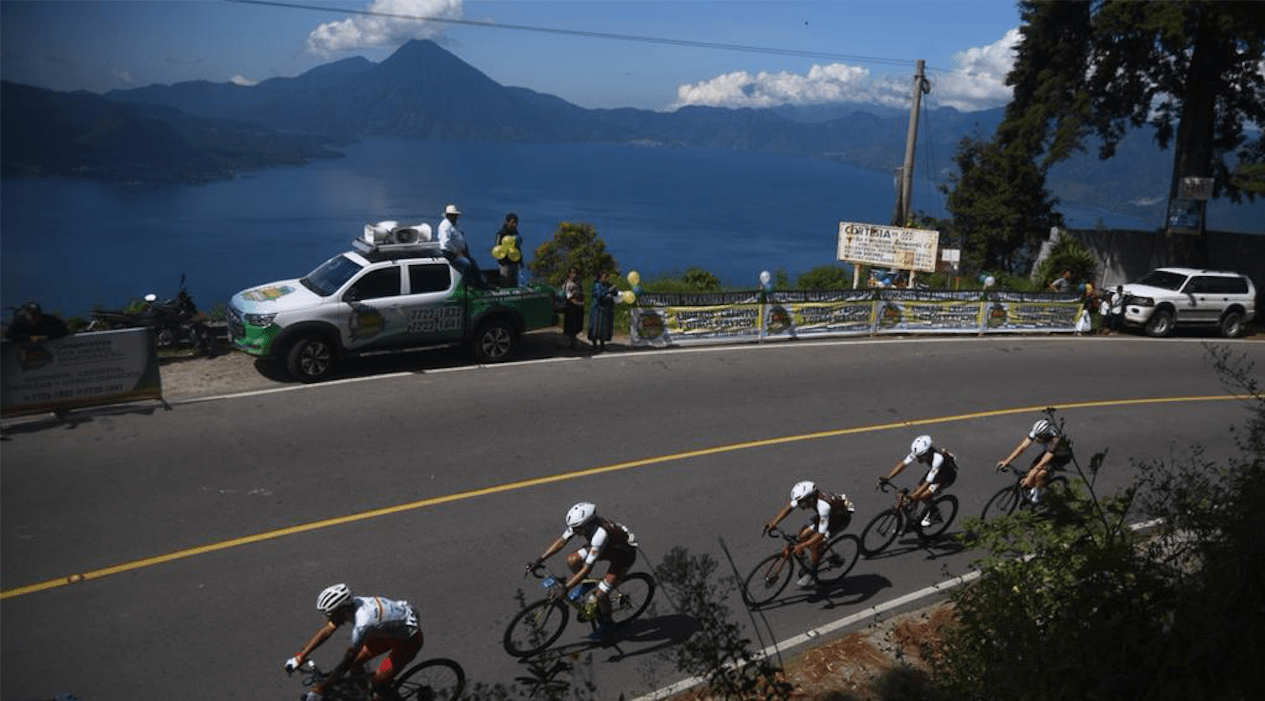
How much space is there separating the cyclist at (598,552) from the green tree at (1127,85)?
27993 millimetres

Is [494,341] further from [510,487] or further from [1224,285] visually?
[1224,285]

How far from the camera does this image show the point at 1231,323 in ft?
84.0

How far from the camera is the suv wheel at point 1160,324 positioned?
961 inches

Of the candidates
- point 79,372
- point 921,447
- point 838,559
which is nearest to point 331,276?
point 79,372

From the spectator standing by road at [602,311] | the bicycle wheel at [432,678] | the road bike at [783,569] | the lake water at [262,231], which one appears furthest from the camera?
the lake water at [262,231]

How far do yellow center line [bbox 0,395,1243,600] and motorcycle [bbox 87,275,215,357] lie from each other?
274 inches

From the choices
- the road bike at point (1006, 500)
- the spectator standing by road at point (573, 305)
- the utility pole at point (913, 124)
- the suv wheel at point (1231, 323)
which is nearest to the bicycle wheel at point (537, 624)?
the road bike at point (1006, 500)

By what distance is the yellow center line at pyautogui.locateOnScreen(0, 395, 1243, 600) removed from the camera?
860 centimetres

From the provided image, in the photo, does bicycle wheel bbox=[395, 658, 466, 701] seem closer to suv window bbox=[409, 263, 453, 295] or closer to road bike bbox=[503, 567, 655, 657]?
road bike bbox=[503, 567, 655, 657]

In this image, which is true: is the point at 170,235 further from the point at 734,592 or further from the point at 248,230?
the point at 734,592

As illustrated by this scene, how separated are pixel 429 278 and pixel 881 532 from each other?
28.4 feet

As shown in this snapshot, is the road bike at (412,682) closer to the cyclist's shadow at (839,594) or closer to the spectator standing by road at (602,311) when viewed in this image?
the cyclist's shadow at (839,594)

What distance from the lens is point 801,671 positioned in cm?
827

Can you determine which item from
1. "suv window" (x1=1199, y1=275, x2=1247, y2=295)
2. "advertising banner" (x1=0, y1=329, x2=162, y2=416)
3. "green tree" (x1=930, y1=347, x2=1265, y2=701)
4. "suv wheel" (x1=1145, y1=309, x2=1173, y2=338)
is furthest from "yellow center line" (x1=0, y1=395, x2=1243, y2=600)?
"suv window" (x1=1199, y1=275, x2=1247, y2=295)
